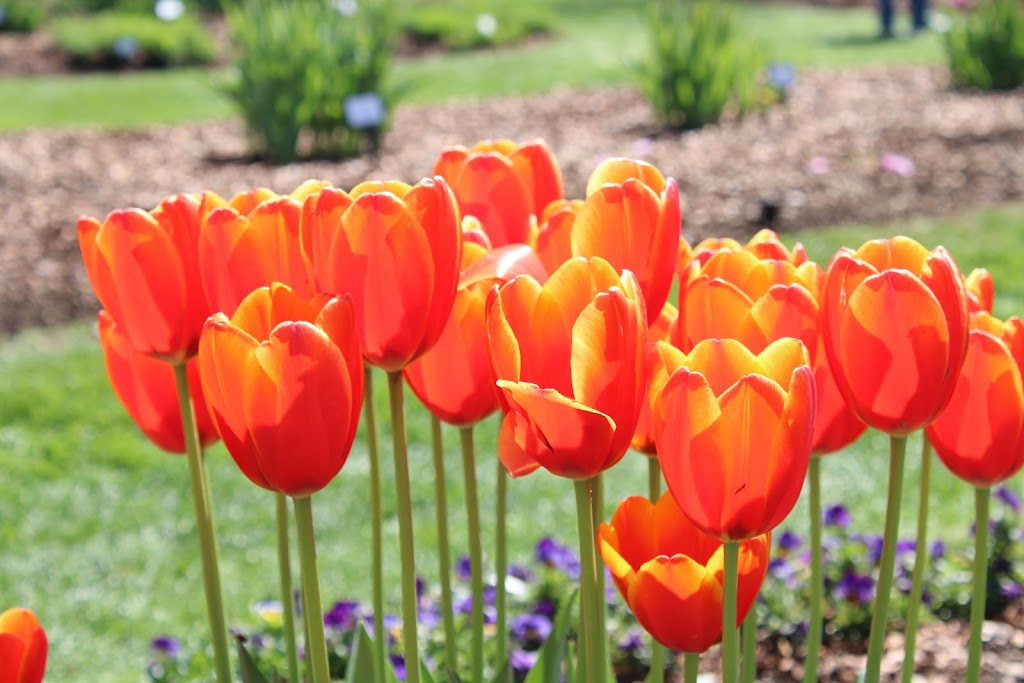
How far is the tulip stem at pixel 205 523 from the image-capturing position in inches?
49.3

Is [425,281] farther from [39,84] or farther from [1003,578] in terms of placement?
[39,84]

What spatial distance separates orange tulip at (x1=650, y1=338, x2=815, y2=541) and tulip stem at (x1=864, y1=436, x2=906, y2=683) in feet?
0.46

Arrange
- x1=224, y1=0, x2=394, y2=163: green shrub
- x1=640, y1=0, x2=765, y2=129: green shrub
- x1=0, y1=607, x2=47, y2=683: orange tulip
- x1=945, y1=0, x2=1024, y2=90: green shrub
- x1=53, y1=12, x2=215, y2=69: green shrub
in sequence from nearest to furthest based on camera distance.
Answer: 1. x1=0, y1=607, x2=47, y2=683: orange tulip
2. x1=224, y1=0, x2=394, y2=163: green shrub
3. x1=640, y1=0, x2=765, y2=129: green shrub
4. x1=945, y1=0, x2=1024, y2=90: green shrub
5. x1=53, y1=12, x2=215, y2=69: green shrub


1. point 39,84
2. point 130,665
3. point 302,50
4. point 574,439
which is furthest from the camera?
point 39,84

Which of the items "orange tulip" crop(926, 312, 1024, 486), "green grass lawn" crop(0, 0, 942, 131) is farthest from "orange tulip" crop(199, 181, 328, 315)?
"green grass lawn" crop(0, 0, 942, 131)

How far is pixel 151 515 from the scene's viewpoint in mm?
3771

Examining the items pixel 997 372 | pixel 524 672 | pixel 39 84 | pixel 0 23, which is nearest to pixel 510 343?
pixel 997 372

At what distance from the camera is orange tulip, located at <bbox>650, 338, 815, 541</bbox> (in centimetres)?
94

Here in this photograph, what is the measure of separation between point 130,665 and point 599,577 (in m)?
2.25

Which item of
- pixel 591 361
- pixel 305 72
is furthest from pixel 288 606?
pixel 305 72

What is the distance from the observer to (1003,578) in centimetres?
278

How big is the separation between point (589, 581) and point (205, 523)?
0.43 metres

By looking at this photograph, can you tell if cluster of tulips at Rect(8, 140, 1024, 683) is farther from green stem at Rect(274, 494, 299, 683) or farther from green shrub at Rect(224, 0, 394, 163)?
green shrub at Rect(224, 0, 394, 163)

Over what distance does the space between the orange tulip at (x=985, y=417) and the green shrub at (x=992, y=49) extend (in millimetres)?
8279
